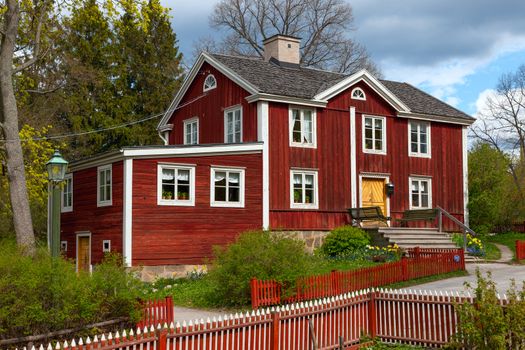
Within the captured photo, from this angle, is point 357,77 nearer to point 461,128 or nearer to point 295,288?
point 461,128

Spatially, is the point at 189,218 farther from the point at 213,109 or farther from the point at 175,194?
the point at 213,109

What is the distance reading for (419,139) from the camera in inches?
1188

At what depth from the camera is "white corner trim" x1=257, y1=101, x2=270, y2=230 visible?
24828 millimetres

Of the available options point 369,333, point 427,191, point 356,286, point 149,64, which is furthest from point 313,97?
point 149,64

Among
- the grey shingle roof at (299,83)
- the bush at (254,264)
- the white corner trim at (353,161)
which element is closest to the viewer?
the bush at (254,264)

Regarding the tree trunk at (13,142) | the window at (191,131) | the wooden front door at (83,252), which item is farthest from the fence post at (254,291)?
the window at (191,131)

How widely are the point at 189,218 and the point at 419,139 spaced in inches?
491

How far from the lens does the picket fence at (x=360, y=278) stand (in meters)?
15.6

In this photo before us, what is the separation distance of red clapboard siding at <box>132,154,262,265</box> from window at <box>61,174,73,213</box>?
19.2ft

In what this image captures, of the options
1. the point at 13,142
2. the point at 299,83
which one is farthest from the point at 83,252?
the point at 299,83

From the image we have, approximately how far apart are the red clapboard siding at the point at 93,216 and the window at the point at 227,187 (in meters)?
3.37

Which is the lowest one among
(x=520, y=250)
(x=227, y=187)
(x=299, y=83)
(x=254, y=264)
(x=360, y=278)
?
(x=360, y=278)

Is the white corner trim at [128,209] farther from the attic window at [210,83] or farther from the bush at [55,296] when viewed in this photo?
the bush at [55,296]

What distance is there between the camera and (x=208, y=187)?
23.5 meters
